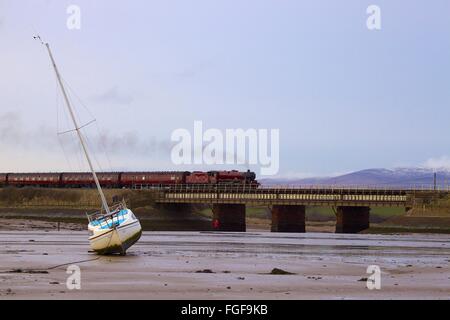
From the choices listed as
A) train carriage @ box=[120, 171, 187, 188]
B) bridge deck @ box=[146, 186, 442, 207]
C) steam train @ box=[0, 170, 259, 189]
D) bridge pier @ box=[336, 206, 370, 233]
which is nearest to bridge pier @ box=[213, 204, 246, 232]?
bridge deck @ box=[146, 186, 442, 207]

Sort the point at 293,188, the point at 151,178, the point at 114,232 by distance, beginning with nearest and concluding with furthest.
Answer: the point at 114,232 → the point at 293,188 → the point at 151,178

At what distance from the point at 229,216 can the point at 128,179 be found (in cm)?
2807

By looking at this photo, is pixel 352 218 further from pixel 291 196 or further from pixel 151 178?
pixel 151 178

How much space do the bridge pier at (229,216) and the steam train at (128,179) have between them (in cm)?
804

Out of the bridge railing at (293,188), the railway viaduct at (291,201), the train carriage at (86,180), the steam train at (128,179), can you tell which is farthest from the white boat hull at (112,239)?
the train carriage at (86,180)

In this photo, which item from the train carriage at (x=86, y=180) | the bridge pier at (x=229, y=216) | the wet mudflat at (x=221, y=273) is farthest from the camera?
the train carriage at (x=86, y=180)

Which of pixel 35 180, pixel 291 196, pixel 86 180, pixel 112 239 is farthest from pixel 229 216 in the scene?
pixel 112 239

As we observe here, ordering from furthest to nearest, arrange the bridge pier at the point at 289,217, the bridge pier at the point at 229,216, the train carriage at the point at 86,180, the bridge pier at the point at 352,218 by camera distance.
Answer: the train carriage at the point at 86,180, the bridge pier at the point at 229,216, the bridge pier at the point at 289,217, the bridge pier at the point at 352,218

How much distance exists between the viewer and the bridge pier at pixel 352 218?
102812 millimetres

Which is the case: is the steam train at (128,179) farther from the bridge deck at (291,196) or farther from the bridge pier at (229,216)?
the bridge pier at (229,216)

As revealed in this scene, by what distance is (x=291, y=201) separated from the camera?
4225 inches
